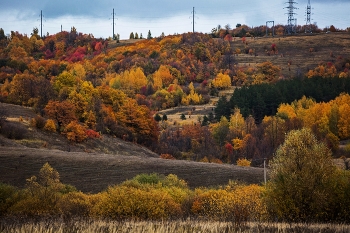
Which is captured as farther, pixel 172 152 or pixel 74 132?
pixel 172 152

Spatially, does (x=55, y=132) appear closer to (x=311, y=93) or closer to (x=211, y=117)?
(x=211, y=117)

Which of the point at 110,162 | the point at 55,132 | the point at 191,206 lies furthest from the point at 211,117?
the point at 191,206

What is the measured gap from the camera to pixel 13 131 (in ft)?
276

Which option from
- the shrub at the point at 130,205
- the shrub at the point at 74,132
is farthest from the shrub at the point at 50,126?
the shrub at the point at 130,205

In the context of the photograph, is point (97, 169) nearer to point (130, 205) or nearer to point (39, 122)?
point (39, 122)

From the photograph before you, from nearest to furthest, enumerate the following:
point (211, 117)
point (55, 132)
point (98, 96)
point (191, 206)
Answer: point (191, 206), point (55, 132), point (98, 96), point (211, 117)

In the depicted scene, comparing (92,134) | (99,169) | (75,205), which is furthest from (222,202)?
(92,134)

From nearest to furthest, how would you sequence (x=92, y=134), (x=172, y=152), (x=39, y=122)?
(x=39, y=122) < (x=92, y=134) < (x=172, y=152)

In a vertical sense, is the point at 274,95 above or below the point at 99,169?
above

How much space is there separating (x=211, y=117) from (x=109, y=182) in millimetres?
92224

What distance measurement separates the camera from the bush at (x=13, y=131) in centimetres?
8312

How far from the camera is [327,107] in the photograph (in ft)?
477

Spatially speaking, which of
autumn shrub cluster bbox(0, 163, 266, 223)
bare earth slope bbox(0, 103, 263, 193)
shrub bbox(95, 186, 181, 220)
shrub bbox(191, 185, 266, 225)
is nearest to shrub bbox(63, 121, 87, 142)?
bare earth slope bbox(0, 103, 263, 193)

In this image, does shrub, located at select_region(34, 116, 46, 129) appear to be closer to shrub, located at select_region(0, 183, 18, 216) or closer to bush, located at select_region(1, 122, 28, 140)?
bush, located at select_region(1, 122, 28, 140)
